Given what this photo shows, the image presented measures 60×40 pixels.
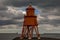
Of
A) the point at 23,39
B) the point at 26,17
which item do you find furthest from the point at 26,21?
the point at 23,39

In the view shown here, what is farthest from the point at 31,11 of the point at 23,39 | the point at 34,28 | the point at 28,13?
the point at 23,39

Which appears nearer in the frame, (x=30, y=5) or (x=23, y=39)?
(x=30, y=5)

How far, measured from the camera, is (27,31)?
72062mm

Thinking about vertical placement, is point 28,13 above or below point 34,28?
above

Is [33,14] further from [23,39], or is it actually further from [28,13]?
[23,39]

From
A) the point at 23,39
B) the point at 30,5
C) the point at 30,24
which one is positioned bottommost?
the point at 23,39

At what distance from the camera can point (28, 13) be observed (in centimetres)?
6919

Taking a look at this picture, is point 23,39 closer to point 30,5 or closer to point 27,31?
point 27,31

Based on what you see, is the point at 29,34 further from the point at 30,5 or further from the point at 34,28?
the point at 30,5

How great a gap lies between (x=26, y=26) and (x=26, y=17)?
110 inches

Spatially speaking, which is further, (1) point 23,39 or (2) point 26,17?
(1) point 23,39

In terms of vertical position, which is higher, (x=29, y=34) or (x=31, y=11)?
(x=31, y=11)

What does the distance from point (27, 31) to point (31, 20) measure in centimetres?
530

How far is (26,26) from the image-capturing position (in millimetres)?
69438
